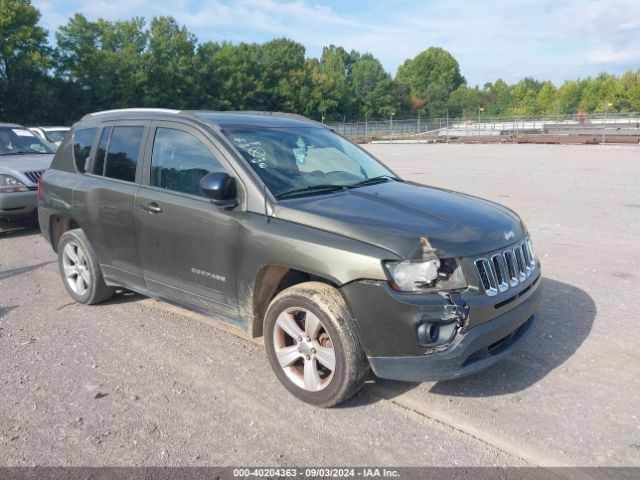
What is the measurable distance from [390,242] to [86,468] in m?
2.11

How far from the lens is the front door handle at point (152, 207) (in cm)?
435

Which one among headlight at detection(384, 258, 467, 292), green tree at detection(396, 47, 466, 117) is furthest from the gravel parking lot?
green tree at detection(396, 47, 466, 117)

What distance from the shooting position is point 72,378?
404 cm

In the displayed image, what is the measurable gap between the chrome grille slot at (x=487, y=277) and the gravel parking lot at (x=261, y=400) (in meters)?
0.78

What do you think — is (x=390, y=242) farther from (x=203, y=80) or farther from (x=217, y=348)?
(x=203, y=80)

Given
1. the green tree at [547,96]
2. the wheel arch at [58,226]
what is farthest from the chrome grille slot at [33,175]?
the green tree at [547,96]

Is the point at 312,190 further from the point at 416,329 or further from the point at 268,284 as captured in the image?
the point at 416,329

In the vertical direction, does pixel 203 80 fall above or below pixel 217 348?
above

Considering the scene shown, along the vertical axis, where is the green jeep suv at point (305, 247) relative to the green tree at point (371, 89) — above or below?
below

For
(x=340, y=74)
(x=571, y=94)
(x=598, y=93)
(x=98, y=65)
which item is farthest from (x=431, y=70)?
(x=98, y=65)

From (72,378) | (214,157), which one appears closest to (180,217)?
(214,157)

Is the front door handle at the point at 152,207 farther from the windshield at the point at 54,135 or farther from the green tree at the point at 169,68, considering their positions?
the green tree at the point at 169,68

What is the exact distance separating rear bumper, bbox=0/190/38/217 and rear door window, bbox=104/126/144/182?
458 centimetres

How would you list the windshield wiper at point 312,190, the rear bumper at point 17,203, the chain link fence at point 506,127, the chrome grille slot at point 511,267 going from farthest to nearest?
the chain link fence at point 506,127
the rear bumper at point 17,203
the windshield wiper at point 312,190
the chrome grille slot at point 511,267
